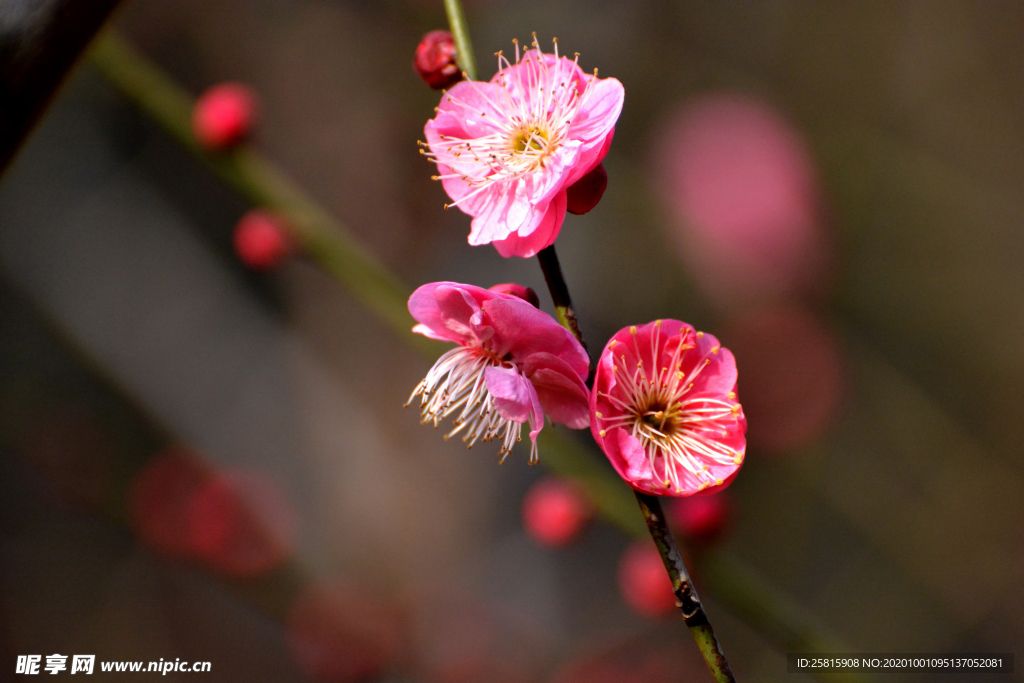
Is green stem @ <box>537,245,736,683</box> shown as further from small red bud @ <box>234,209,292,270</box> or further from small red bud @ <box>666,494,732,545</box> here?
small red bud @ <box>234,209,292,270</box>

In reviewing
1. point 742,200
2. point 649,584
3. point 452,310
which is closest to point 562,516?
point 649,584

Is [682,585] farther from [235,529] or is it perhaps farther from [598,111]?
[235,529]

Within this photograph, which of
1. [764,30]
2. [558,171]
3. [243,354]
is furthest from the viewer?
[764,30]

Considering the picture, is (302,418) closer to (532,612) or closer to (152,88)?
(532,612)

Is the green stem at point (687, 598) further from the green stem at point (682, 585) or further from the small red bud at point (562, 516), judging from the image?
the small red bud at point (562, 516)

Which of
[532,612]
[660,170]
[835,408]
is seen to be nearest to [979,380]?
[835,408]

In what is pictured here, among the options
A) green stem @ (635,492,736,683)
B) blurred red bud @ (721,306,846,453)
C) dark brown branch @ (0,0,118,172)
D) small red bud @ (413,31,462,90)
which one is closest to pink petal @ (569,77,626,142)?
small red bud @ (413,31,462,90)
